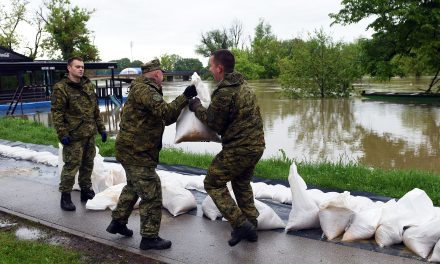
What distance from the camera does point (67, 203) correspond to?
5.48 meters

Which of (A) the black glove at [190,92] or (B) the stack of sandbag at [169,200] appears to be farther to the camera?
(B) the stack of sandbag at [169,200]

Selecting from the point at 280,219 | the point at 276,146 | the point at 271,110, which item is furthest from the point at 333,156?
the point at 271,110

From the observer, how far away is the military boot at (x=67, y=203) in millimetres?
5441

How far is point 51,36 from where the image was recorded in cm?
4012

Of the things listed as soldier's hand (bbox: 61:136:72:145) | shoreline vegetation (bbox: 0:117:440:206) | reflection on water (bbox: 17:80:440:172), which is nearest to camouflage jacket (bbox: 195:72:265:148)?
soldier's hand (bbox: 61:136:72:145)

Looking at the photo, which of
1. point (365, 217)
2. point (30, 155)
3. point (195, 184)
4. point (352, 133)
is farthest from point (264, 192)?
point (352, 133)

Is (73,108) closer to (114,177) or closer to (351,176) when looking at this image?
(114,177)

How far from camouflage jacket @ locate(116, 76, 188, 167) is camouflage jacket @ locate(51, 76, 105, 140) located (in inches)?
54.9

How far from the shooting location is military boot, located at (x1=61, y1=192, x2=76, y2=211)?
544cm

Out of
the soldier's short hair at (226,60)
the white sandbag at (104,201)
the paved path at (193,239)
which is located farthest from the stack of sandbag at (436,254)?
the white sandbag at (104,201)

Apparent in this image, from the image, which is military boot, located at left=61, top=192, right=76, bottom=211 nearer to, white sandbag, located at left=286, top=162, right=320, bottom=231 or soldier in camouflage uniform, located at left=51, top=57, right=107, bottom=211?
soldier in camouflage uniform, located at left=51, top=57, right=107, bottom=211

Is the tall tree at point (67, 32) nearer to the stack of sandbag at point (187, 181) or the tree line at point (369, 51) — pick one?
the tree line at point (369, 51)

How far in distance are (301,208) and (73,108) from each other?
9.08 ft

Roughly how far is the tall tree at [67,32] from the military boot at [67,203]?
3491 cm
